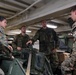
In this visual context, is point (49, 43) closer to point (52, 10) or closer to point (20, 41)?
point (20, 41)

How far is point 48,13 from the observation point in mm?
3408

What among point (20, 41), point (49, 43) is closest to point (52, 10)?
point (49, 43)

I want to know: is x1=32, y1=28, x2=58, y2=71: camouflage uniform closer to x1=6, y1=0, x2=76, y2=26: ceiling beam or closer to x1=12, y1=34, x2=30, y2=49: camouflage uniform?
x1=6, y1=0, x2=76, y2=26: ceiling beam

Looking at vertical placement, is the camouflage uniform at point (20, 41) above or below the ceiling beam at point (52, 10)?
below

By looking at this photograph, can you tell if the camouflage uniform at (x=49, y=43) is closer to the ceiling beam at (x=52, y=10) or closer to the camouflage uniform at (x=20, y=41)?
the ceiling beam at (x=52, y=10)

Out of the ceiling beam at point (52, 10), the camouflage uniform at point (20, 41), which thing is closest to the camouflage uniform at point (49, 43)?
the ceiling beam at point (52, 10)

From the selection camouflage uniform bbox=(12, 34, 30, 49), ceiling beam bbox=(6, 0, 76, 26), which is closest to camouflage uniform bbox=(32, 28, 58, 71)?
ceiling beam bbox=(6, 0, 76, 26)

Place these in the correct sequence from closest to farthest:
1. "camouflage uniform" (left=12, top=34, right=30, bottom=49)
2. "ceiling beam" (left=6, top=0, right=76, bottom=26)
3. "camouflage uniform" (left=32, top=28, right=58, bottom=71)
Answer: "ceiling beam" (left=6, top=0, right=76, bottom=26) → "camouflage uniform" (left=32, top=28, right=58, bottom=71) → "camouflage uniform" (left=12, top=34, right=30, bottom=49)

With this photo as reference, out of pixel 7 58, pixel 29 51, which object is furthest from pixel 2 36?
pixel 29 51

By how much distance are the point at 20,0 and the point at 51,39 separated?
1420 mm

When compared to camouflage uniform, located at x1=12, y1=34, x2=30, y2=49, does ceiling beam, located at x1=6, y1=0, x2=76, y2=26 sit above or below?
above

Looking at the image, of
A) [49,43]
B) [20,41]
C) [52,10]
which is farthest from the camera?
[20,41]

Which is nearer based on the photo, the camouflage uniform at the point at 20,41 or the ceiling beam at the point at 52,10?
the ceiling beam at the point at 52,10

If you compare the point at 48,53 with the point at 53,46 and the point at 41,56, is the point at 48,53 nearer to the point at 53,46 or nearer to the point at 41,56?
the point at 53,46
